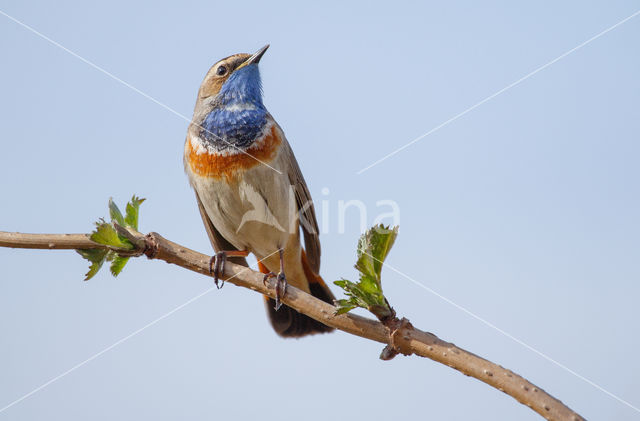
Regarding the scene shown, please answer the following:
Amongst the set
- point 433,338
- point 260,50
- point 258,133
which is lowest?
point 433,338

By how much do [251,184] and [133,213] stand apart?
1.81 meters

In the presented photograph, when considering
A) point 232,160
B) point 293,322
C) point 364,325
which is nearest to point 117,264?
point 364,325

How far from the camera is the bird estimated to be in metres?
5.29

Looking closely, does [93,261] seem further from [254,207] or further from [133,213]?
[254,207]

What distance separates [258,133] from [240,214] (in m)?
0.66

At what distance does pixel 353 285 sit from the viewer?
307 cm

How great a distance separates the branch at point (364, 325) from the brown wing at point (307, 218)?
2.13 metres

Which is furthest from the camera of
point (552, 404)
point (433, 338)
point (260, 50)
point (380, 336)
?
point (260, 50)

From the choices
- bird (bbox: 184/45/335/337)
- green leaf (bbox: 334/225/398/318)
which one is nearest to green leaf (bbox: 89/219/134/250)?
green leaf (bbox: 334/225/398/318)

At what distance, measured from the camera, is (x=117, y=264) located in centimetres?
340

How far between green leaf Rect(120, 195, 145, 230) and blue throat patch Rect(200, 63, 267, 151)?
70.8 inches

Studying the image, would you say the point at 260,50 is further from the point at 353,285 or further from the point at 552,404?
the point at 552,404

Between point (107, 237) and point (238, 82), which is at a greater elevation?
point (238, 82)

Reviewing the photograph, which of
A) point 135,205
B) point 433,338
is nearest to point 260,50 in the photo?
point 135,205
